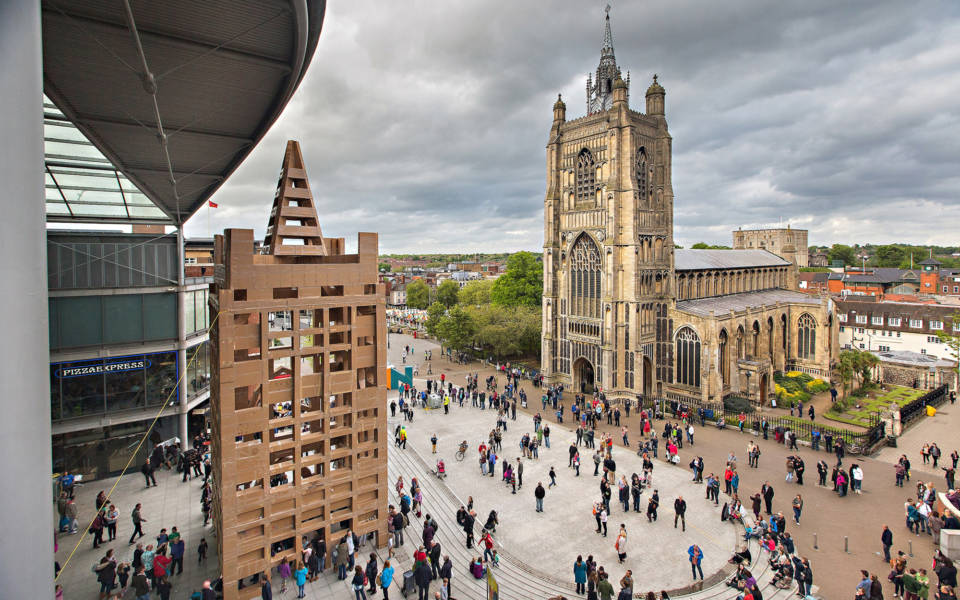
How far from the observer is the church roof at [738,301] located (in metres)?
35.7

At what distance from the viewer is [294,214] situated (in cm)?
1477

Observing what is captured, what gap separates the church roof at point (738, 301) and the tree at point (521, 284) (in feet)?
67.8

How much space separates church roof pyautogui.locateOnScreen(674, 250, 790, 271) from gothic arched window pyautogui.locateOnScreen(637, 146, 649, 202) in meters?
7.21

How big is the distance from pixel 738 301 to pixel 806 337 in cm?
696

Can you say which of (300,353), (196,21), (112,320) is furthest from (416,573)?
(112,320)

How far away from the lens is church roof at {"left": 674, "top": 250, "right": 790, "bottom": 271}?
4044 cm

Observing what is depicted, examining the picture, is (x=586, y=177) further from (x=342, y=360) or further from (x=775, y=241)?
(x=775, y=241)

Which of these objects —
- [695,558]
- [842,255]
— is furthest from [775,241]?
[842,255]

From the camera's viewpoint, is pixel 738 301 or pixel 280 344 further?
pixel 738 301

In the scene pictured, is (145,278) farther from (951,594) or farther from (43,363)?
(951,594)

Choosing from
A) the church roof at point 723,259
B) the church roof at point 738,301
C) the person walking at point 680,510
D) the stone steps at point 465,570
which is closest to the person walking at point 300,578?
the stone steps at point 465,570

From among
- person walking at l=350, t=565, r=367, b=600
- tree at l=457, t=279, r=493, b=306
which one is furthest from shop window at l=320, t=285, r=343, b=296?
tree at l=457, t=279, r=493, b=306

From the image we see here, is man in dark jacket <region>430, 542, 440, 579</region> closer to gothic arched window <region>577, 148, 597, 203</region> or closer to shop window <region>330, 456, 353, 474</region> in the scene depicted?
shop window <region>330, 456, 353, 474</region>

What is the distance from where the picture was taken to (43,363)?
4512 millimetres
